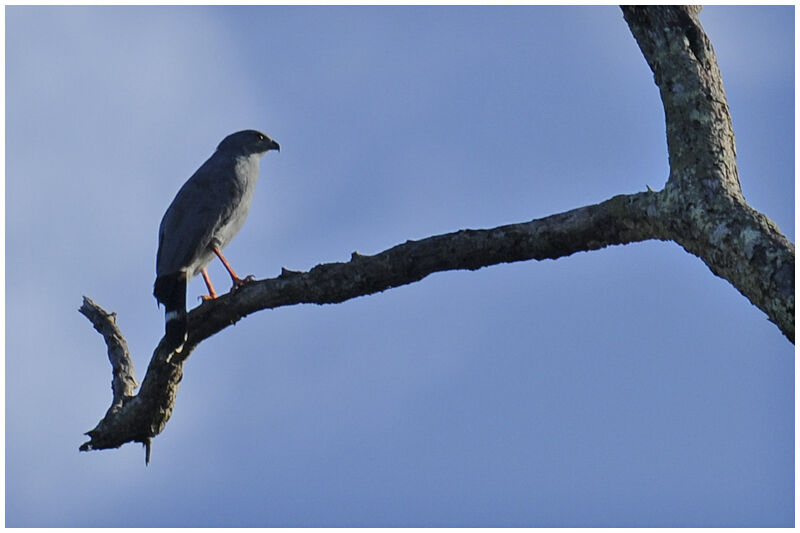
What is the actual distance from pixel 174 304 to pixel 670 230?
305 centimetres

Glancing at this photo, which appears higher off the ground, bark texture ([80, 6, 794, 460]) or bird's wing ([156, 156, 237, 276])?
bird's wing ([156, 156, 237, 276])

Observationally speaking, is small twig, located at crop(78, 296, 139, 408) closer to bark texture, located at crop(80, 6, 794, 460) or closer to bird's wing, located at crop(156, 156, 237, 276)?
bird's wing, located at crop(156, 156, 237, 276)

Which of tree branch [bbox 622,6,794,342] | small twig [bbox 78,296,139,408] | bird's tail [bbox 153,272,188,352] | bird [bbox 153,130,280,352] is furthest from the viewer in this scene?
bird [bbox 153,130,280,352]

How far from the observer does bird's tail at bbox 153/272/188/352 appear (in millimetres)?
5242

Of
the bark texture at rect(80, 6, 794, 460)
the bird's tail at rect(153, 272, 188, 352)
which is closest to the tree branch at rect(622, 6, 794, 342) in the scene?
the bark texture at rect(80, 6, 794, 460)

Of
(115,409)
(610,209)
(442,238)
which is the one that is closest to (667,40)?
(610,209)

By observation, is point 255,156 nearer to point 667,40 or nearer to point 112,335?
point 112,335

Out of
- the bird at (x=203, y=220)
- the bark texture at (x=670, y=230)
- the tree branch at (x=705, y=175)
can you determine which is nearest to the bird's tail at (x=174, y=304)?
the bird at (x=203, y=220)

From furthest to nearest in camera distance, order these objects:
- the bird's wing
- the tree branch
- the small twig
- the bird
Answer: the bird's wing → the bird → the small twig → the tree branch

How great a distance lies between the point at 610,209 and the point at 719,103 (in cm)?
63

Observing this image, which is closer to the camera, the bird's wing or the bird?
the bird

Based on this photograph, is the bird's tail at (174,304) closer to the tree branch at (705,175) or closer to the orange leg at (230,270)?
the orange leg at (230,270)

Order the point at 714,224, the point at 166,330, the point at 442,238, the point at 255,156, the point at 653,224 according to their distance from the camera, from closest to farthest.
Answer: the point at 714,224 < the point at 653,224 < the point at 442,238 < the point at 166,330 < the point at 255,156

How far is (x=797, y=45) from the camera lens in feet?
13.9
